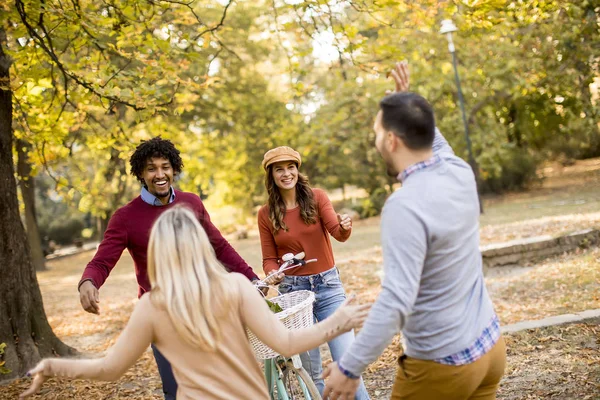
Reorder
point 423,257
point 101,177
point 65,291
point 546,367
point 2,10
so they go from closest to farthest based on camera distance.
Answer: point 423,257, point 546,367, point 2,10, point 65,291, point 101,177

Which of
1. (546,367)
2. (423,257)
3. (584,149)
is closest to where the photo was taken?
(423,257)

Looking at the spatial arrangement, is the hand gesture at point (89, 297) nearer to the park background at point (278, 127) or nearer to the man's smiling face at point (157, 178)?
the man's smiling face at point (157, 178)

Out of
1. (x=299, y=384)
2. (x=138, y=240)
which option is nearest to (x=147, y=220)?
(x=138, y=240)

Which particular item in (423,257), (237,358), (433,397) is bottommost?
(433,397)

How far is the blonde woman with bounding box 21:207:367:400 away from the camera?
2.42 metres

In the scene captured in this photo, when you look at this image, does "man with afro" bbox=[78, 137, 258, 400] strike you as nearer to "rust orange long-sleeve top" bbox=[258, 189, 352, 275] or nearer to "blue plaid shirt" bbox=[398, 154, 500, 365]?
"rust orange long-sleeve top" bbox=[258, 189, 352, 275]

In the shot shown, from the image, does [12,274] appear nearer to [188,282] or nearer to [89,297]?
[89,297]

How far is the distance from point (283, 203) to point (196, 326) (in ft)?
7.32

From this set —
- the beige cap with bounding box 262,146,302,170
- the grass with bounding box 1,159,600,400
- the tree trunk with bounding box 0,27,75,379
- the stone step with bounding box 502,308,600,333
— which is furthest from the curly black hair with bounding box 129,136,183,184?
the stone step with bounding box 502,308,600,333

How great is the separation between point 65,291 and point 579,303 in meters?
11.9

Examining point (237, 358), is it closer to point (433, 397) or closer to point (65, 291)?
point (433, 397)

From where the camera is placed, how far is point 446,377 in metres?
2.44

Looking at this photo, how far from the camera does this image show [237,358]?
254 cm

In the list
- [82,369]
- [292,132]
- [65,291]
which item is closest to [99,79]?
[82,369]
